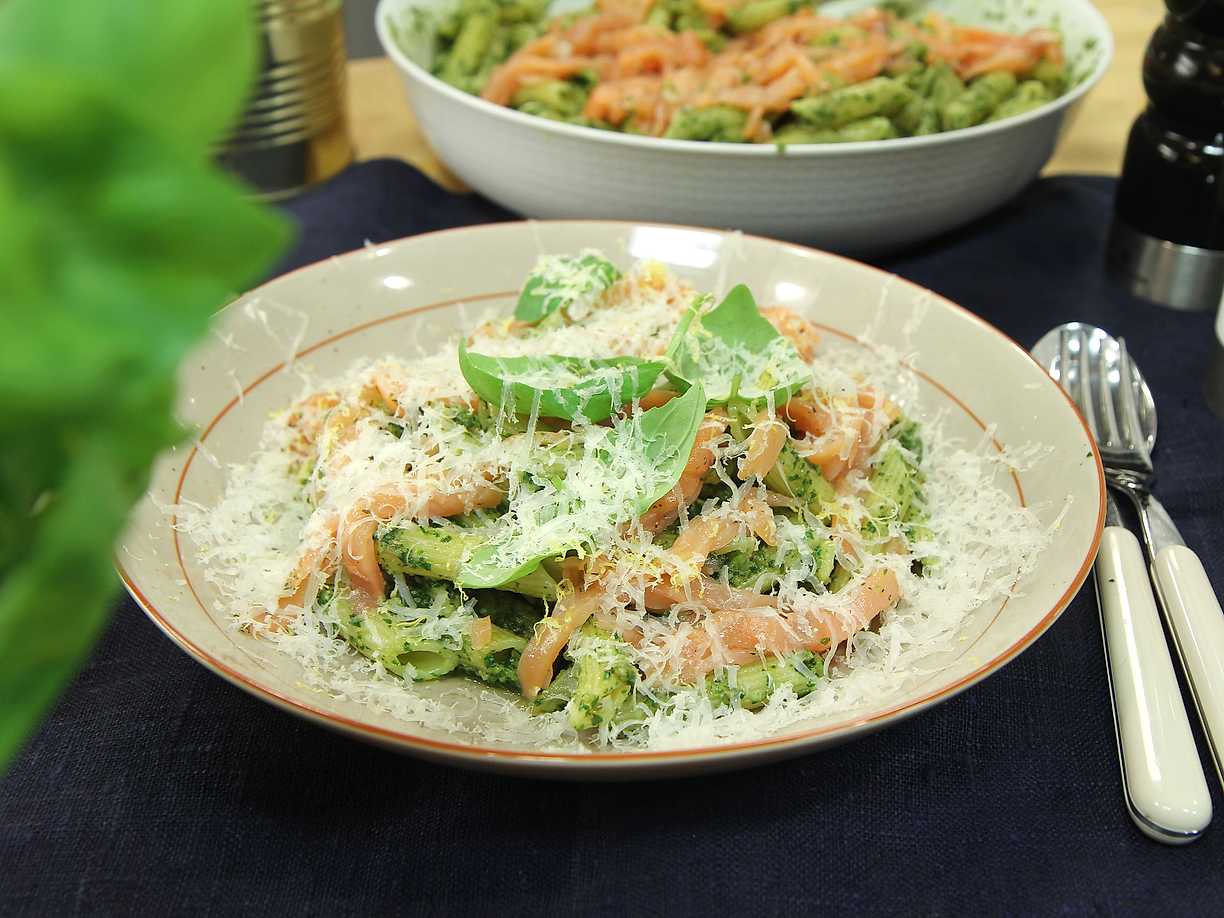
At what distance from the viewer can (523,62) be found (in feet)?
8.46

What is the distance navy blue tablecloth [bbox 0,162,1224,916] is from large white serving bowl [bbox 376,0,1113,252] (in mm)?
1069

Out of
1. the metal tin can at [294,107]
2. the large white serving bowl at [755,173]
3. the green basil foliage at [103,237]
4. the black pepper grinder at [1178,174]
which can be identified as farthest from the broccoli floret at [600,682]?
the metal tin can at [294,107]

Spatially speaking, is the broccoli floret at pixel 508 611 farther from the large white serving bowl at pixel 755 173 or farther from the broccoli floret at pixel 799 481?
the large white serving bowl at pixel 755 173

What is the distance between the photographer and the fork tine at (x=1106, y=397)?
179cm

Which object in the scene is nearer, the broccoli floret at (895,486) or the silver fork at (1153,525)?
the silver fork at (1153,525)

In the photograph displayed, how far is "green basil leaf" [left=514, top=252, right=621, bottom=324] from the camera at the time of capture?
5.34 feet

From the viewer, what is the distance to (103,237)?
456 millimetres

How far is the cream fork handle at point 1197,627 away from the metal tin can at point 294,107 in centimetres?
204

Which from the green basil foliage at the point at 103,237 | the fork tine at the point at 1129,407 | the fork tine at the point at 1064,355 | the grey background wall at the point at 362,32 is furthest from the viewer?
the grey background wall at the point at 362,32

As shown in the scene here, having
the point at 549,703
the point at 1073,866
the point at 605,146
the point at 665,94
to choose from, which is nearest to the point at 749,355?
the point at 549,703

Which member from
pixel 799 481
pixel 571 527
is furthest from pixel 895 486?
pixel 571 527

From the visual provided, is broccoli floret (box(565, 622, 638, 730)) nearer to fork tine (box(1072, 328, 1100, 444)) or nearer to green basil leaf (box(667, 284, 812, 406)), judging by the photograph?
green basil leaf (box(667, 284, 812, 406))

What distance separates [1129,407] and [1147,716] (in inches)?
30.5

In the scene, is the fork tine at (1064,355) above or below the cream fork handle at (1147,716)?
below
